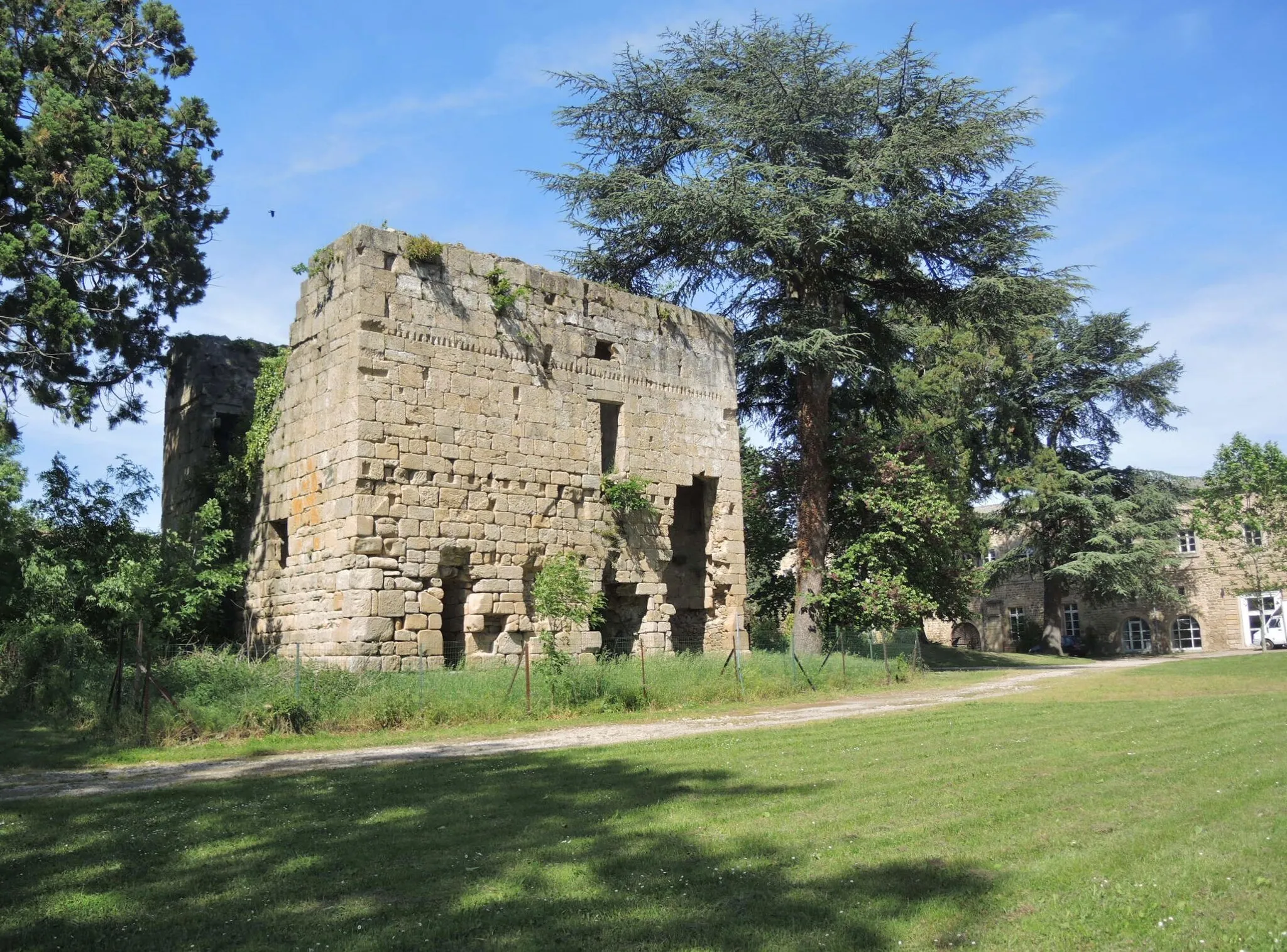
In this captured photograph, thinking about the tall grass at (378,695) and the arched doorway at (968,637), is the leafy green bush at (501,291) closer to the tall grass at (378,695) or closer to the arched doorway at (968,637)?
the tall grass at (378,695)

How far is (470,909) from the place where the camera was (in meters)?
4.88

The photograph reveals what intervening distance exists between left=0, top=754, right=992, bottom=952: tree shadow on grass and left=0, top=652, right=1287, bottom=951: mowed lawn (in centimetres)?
2

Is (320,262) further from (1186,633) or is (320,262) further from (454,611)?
(1186,633)

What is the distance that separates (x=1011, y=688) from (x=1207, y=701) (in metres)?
4.76

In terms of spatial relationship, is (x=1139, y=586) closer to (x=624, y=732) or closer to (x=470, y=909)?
(x=624, y=732)

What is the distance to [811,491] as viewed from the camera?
78.9 ft

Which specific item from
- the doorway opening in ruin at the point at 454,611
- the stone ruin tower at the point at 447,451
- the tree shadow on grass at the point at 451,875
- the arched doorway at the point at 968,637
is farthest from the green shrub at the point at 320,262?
the arched doorway at the point at 968,637

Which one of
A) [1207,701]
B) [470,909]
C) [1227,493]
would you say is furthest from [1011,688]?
[1227,493]

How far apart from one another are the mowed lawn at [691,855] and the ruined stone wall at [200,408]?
1154cm

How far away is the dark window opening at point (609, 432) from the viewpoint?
19156mm

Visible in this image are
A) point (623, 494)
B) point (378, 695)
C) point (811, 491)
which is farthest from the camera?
point (811, 491)

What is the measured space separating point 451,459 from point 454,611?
91.9 inches

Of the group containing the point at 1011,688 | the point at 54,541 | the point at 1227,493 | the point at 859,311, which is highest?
the point at 859,311

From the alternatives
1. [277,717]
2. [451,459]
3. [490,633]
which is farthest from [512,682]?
[451,459]
